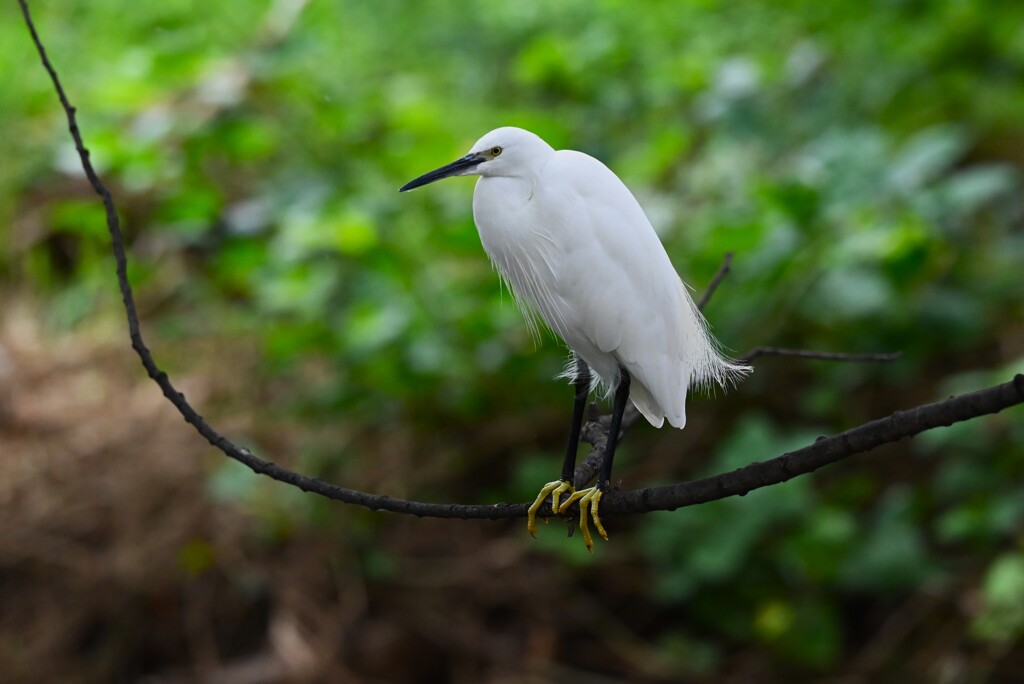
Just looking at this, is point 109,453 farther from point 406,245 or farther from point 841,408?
point 841,408

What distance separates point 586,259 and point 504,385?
4.96ft

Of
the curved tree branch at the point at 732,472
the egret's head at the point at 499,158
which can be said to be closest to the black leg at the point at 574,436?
the curved tree branch at the point at 732,472

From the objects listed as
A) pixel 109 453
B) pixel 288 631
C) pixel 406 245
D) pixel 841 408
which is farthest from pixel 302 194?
pixel 841 408

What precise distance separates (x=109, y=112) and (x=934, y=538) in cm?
256

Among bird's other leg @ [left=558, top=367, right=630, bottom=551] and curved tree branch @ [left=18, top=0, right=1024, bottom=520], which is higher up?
curved tree branch @ [left=18, top=0, right=1024, bottom=520]

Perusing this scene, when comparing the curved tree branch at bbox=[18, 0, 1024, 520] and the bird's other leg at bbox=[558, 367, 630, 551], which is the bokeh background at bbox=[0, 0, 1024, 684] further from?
the curved tree branch at bbox=[18, 0, 1024, 520]

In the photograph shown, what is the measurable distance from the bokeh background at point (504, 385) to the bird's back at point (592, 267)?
3.32 ft

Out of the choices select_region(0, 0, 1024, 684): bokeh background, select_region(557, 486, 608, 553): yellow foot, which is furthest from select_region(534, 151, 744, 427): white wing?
select_region(0, 0, 1024, 684): bokeh background

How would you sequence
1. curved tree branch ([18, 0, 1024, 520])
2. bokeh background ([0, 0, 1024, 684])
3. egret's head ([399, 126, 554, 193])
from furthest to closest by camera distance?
bokeh background ([0, 0, 1024, 684]) < egret's head ([399, 126, 554, 193]) < curved tree branch ([18, 0, 1024, 520])

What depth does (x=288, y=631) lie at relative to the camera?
2715 mm

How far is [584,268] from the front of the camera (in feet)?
3.85

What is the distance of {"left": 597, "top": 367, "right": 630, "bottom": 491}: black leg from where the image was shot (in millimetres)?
1086

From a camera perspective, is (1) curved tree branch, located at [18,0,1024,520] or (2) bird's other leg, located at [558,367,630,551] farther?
(2) bird's other leg, located at [558,367,630,551]

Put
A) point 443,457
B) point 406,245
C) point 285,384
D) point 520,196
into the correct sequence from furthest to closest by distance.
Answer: point 285,384
point 443,457
point 406,245
point 520,196
